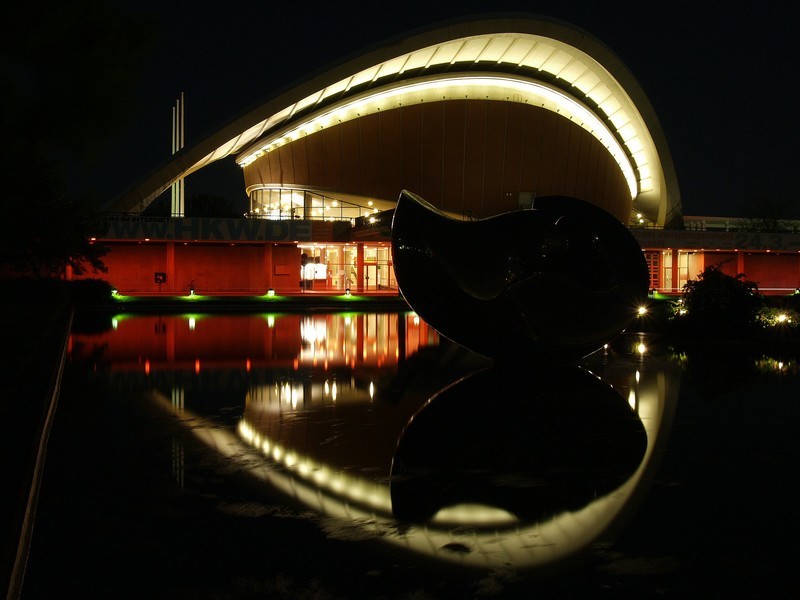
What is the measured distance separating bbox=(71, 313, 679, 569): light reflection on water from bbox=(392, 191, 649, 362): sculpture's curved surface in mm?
683

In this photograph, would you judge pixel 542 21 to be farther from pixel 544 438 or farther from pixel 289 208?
pixel 544 438

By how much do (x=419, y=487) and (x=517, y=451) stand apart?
143cm

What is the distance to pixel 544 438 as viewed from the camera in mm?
7082

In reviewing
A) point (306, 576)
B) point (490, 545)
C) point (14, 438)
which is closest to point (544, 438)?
point (490, 545)

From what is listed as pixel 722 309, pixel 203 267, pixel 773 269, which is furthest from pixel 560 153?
pixel 722 309

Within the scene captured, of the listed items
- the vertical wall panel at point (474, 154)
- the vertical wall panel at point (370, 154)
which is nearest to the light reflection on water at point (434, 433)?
the vertical wall panel at point (370, 154)

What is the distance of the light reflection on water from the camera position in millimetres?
4781

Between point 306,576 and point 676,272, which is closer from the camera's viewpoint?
point 306,576

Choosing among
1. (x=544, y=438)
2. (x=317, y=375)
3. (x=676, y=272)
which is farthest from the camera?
(x=676, y=272)

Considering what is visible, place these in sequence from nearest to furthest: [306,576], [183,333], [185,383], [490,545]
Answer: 1. [306,576]
2. [490,545]
3. [185,383]
4. [183,333]

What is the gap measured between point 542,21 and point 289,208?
794 inches

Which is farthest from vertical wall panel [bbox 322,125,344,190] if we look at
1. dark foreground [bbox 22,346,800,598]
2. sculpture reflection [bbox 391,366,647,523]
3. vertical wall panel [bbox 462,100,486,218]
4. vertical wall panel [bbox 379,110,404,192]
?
dark foreground [bbox 22,346,800,598]

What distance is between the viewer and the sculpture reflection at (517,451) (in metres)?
5.25

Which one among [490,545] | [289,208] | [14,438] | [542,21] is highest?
[542,21]
